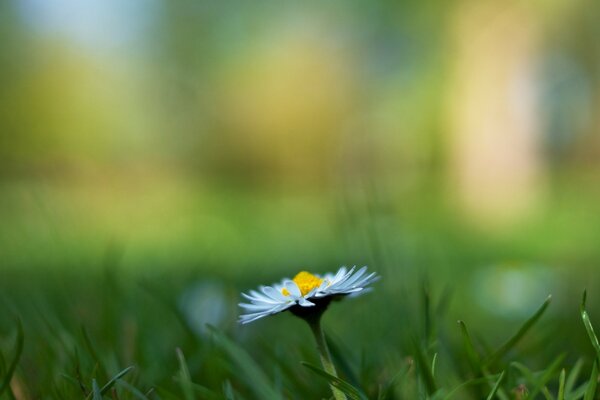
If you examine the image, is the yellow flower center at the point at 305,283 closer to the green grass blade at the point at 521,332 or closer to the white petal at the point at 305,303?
the white petal at the point at 305,303

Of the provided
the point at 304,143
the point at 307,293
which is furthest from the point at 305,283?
the point at 304,143

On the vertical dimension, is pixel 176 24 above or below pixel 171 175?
above

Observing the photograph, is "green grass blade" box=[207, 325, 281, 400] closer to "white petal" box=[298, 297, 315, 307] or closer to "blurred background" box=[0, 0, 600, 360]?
"white petal" box=[298, 297, 315, 307]

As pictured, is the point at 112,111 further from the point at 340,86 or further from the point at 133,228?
the point at 133,228

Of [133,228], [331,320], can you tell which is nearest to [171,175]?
[133,228]

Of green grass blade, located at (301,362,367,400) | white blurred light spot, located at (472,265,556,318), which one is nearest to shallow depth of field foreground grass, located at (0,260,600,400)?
green grass blade, located at (301,362,367,400)

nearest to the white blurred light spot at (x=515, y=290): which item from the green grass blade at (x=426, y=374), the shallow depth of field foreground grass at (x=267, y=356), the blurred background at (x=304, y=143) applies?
the blurred background at (x=304, y=143)
